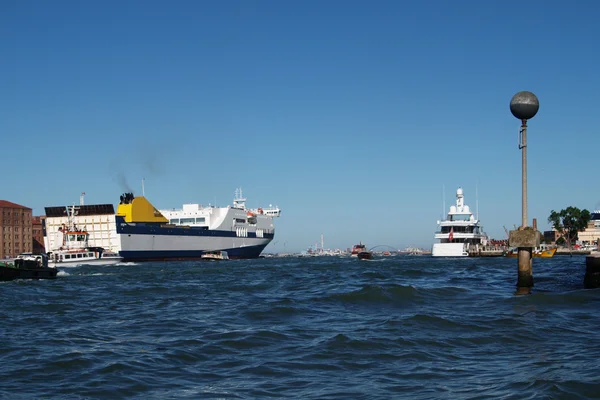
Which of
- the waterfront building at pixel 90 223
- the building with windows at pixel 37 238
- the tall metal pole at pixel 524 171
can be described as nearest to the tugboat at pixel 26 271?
the tall metal pole at pixel 524 171

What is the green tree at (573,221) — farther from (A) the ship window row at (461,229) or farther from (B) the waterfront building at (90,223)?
(B) the waterfront building at (90,223)

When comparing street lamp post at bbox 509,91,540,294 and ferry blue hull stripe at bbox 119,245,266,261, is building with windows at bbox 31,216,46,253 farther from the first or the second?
street lamp post at bbox 509,91,540,294

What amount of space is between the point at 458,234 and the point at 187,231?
37229mm

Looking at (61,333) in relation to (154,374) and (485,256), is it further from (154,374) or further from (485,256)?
(485,256)

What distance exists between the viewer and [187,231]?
8550cm

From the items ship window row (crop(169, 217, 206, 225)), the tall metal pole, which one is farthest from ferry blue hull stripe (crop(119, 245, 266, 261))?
the tall metal pole

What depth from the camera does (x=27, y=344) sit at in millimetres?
A: 12508

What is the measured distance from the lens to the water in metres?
8.40

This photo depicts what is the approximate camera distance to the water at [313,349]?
27.6 ft

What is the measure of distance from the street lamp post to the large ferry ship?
62.0 meters

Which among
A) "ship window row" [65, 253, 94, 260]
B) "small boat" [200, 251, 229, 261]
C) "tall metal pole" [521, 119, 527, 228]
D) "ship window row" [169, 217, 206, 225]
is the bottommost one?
"small boat" [200, 251, 229, 261]

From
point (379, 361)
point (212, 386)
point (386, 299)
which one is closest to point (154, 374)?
point (212, 386)

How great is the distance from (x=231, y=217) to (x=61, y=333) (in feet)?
273

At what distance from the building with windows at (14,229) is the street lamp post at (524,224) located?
4688 inches
